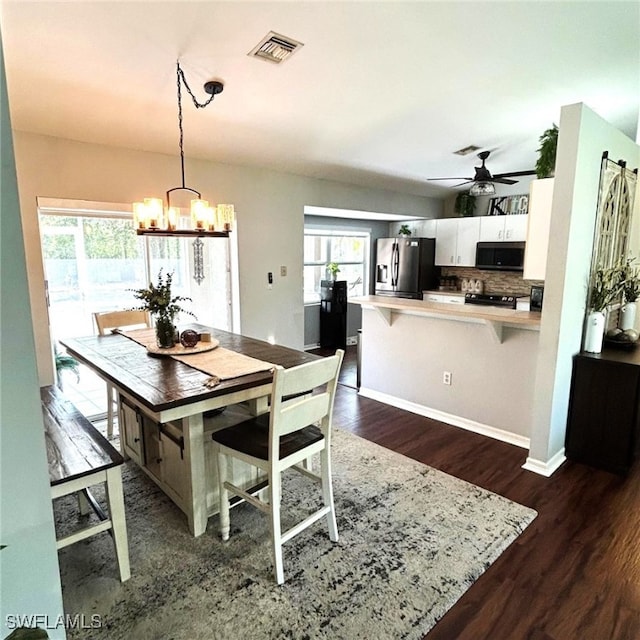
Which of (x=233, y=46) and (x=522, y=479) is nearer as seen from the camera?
(x=233, y=46)

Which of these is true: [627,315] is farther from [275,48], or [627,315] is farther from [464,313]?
[275,48]

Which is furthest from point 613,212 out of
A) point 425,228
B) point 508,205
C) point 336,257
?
point 336,257

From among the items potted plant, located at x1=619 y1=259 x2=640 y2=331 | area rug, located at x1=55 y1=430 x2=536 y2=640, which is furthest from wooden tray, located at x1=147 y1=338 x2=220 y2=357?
potted plant, located at x1=619 y1=259 x2=640 y2=331

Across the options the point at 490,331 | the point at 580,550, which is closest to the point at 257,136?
the point at 490,331

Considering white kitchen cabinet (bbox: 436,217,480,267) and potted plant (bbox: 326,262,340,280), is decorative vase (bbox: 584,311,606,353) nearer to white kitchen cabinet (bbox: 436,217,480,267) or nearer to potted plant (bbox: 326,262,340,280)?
white kitchen cabinet (bbox: 436,217,480,267)

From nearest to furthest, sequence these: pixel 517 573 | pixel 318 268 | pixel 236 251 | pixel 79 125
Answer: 1. pixel 517 573
2. pixel 79 125
3. pixel 236 251
4. pixel 318 268

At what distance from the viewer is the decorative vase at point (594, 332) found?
2.88 metres

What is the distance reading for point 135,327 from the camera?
3.46m

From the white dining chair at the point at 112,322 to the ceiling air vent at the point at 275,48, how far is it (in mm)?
2005

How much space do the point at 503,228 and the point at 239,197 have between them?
3.64 meters

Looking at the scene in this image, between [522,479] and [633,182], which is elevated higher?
[633,182]

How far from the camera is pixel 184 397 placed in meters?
1.81

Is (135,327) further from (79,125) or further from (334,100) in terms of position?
(334,100)

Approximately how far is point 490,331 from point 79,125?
3.51 meters
